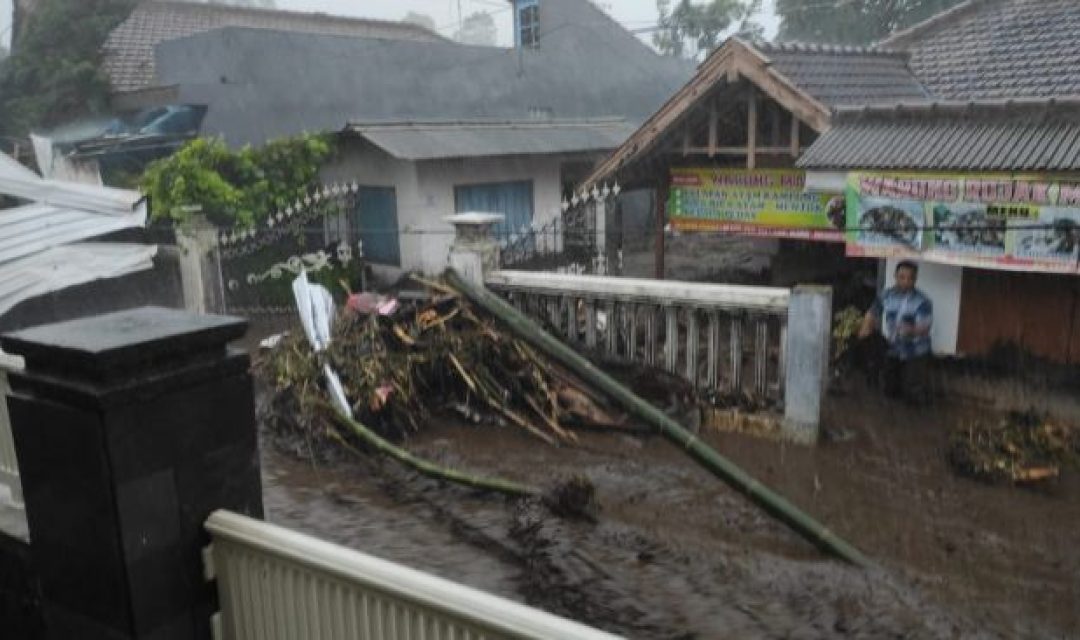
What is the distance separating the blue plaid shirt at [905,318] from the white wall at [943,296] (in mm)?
164

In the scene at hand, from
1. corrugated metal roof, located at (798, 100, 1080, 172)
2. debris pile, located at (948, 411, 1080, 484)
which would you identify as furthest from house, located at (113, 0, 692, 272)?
debris pile, located at (948, 411, 1080, 484)

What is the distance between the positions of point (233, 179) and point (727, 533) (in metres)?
10.9

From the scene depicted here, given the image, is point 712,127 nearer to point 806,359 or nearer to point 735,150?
point 735,150

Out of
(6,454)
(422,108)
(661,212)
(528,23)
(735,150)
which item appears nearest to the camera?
(6,454)

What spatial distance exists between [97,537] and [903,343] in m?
7.82

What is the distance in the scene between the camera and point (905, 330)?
331 inches

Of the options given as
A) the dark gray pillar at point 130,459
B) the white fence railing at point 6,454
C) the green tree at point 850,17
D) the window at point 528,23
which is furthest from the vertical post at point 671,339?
the green tree at point 850,17

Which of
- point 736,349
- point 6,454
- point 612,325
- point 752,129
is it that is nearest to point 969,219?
point 736,349

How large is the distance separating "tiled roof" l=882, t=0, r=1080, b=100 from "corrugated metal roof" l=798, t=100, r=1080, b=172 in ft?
9.57

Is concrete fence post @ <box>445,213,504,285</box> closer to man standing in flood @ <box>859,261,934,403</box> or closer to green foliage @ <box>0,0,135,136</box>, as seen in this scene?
man standing in flood @ <box>859,261,934,403</box>

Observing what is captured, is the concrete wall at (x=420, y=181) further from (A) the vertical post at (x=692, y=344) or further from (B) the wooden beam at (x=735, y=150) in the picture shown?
(A) the vertical post at (x=692, y=344)

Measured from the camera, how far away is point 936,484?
6.88m

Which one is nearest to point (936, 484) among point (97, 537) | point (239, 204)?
point (97, 537)

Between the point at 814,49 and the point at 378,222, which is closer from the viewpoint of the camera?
the point at 814,49
